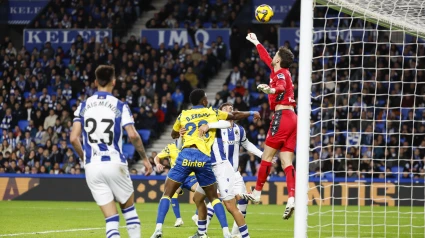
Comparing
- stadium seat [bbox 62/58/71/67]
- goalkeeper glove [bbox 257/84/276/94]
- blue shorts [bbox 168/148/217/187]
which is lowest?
blue shorts [bbox 168/148/217/187]

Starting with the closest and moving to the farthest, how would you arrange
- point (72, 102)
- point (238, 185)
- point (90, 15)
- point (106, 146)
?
point (106, 146) → point (238, 185) → point (72, 102) → point (90, 15)

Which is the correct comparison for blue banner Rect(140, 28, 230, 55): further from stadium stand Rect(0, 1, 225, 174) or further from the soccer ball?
the soccer ball

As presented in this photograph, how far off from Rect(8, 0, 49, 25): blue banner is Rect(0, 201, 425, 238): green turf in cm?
1112

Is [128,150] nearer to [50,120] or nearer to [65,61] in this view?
[50,120]

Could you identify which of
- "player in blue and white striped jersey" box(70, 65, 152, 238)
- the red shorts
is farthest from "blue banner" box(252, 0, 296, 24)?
"player in blue and white striped jersey" box(70, 65, 152, 238)

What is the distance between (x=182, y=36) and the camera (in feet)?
91.2

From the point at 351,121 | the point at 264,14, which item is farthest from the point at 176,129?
the point at 351,121

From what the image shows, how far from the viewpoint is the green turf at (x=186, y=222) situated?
12447mm

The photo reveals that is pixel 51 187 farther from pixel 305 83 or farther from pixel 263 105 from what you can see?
pixel 305 83

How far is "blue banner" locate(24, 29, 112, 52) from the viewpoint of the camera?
2841 cm

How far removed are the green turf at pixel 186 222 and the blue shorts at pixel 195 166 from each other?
→ 1.48 m

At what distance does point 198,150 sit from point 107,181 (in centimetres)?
240

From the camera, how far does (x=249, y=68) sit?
2564 cm

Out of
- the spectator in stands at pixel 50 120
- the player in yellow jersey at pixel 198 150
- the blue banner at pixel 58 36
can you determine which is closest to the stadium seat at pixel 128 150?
the spectator in stands at pixel 50 120
